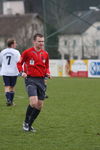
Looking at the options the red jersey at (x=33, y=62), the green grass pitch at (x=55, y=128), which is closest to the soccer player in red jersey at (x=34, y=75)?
the red jersey at (x=33, y=62)

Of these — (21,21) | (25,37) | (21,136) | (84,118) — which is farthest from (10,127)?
(21,21)

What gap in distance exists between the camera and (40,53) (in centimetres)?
988

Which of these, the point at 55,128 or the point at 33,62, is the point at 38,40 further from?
the point at 55,128

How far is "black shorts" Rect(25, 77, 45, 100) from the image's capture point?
9688 millimetres

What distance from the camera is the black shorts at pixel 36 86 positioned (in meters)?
9.69

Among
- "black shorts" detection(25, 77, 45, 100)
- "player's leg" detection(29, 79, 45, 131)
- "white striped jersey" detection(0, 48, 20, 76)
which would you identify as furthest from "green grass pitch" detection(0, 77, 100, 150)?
"white striped jersey" detection(0, 48, 20, 76)

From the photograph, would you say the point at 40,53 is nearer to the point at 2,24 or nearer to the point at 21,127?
the point at 21,127

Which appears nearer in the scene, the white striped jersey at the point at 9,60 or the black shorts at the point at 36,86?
the black shorts at the point at 36,86

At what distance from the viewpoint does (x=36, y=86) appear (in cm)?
979

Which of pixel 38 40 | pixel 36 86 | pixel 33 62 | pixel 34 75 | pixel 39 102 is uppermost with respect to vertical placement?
pixel 38 40

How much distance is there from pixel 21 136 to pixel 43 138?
45cm

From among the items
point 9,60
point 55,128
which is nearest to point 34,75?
point 55,128

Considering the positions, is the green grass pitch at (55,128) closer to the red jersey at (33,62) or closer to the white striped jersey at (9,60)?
the white striped jersey at (9,60)

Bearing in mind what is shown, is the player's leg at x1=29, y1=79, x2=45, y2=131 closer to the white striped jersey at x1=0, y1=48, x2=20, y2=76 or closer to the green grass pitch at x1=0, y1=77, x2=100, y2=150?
the green grass pitch at x1=0, y1=77, x2=100, y2=150
